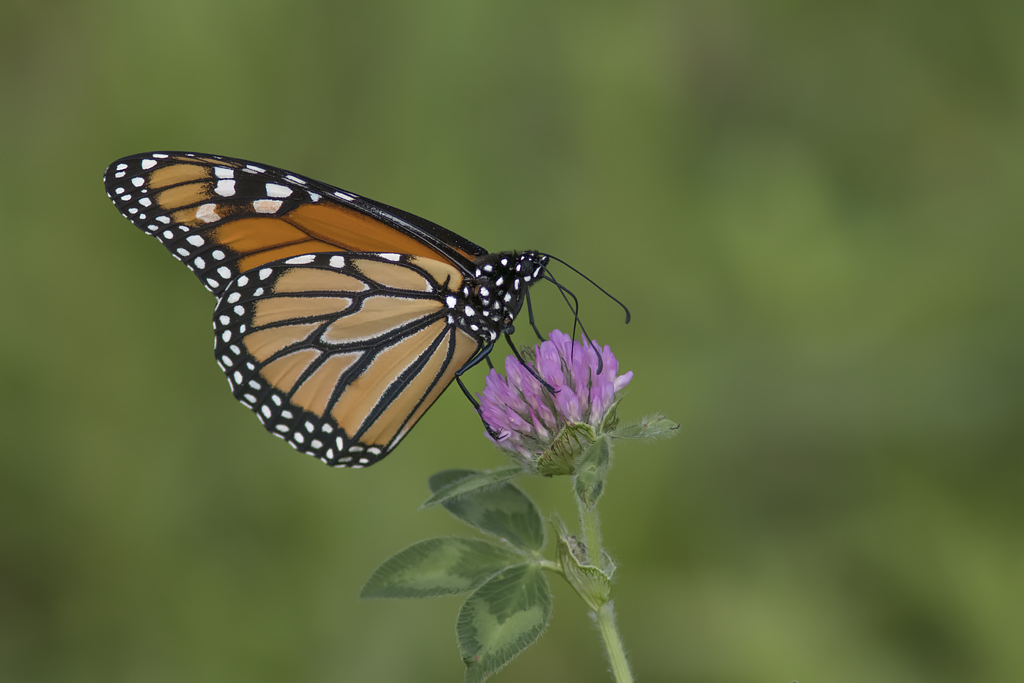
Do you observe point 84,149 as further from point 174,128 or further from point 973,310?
point 973,310

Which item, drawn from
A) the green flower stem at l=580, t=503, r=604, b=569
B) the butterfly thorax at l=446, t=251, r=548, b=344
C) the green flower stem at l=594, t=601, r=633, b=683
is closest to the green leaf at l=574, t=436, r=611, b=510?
the green flower stem at l=580, t=503, r=604, b=569

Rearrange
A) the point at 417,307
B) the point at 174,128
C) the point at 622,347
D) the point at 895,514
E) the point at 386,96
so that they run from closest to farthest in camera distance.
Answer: the point at 417,307 → the point at 895,514 → the point at 622,347 → the point at 174,128 → the point at 386,96

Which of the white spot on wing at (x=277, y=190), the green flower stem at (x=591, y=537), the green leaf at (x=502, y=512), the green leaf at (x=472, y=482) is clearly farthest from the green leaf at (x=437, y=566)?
the white spot on wing at (x=277, y=190)

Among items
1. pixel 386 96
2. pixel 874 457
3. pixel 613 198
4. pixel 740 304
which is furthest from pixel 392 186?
pixel 874 457

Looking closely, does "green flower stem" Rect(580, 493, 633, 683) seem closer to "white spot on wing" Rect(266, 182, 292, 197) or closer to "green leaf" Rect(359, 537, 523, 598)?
"green leaf" Rect(359, 537, 523, 598)

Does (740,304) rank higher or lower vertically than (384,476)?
higher

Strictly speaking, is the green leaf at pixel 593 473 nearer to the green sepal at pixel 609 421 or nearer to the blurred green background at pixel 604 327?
the green sepal at pixel 609 421

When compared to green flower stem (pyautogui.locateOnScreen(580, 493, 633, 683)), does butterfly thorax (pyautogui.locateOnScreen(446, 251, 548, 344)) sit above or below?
above
